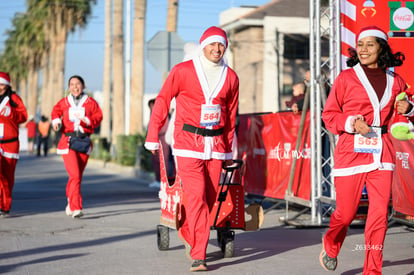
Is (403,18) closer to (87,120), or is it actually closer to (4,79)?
(87,120)

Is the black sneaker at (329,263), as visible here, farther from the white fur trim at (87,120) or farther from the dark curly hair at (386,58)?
the white fur trim at (87,120)

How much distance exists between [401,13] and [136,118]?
63.0 ft

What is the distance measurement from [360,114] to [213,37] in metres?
1.78

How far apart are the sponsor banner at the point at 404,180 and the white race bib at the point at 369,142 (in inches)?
111

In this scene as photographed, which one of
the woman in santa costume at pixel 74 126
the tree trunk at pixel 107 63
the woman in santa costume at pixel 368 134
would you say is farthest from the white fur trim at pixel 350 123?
the tree trunk at pixel 107 63

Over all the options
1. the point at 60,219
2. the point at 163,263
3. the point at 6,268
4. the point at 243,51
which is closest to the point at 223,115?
the point at 163,263

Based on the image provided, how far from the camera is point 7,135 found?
1226 centimetres

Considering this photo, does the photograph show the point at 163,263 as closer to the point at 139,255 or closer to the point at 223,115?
the point at 139,255

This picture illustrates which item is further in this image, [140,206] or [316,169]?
[140,206]

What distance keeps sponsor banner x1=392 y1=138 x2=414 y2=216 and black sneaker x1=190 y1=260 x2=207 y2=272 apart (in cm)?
290

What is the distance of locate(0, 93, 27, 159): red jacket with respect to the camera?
1221 centimetres

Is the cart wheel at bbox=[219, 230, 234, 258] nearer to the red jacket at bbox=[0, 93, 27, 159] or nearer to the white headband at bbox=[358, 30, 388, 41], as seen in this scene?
the white headband at bbox=[358, 30, 388, 41]

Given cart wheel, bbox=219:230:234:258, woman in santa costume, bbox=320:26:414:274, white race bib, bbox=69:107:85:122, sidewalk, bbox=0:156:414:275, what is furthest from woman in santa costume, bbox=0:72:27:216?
woman in santa costume, bbox=320:26:414:274

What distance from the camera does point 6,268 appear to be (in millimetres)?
7562
